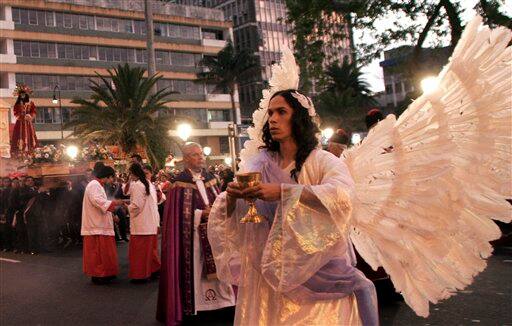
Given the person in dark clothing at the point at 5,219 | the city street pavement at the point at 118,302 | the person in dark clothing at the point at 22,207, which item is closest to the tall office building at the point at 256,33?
the person in dark clothing at the point at 5,219

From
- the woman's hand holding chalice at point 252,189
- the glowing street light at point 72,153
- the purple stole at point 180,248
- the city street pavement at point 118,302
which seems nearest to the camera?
the woman's hand holding chalice at point 252,189

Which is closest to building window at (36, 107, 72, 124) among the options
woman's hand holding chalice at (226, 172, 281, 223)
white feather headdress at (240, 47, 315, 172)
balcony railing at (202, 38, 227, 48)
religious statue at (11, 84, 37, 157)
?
balcony railing at (202, 38, 227, 48)

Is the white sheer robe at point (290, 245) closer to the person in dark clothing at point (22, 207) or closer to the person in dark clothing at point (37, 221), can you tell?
the person in dark clothing at point (37, 221)

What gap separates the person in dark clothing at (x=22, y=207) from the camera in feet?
47.9

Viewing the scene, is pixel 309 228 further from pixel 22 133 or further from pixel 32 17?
pixel 32 17

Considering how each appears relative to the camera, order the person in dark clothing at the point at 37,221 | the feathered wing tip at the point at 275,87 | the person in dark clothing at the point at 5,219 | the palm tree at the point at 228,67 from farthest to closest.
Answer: the palm tree at the point at 228,67 < the person in dark clothing at the point at 5,219 < the person in dark clothing at the point at 37,221 < the feathered wing tip at the point at 275,87

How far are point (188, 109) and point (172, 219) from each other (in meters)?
53.2

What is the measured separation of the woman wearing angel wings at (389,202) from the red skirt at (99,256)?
6778 millimetres

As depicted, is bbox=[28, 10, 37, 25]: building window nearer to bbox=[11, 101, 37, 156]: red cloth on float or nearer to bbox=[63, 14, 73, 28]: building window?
bbox=[63, 14, 73, 28]: building window

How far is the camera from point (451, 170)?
286 cm

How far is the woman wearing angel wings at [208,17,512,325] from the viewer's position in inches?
107

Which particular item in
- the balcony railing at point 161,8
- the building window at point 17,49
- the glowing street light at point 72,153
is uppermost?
the balcony railing at point 161,8

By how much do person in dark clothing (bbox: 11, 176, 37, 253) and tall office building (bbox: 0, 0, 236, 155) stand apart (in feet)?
91.1

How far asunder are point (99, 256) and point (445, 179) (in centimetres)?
765
